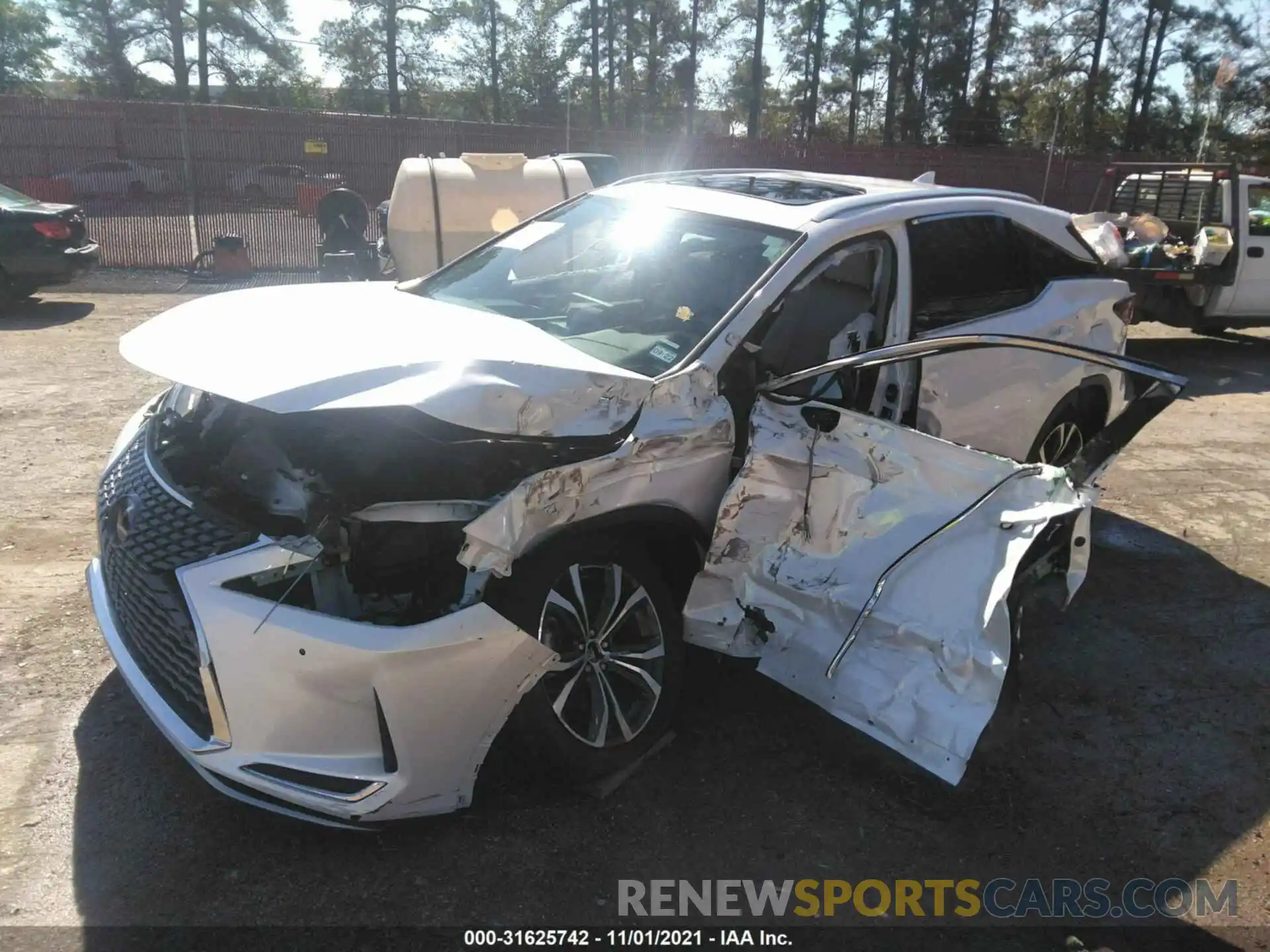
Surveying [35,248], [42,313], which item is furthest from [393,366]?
[42,313]

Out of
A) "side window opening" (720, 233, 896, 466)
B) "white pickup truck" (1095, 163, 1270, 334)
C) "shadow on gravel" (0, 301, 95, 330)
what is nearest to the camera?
"side window opening" (720, 233, 896, 466)

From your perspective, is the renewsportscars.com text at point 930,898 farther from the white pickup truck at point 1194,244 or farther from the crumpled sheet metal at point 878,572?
the white pickup truck at point 1194,244

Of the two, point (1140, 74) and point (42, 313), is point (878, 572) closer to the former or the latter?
point (42, 313)

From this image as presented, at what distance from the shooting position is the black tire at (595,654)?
284 cm

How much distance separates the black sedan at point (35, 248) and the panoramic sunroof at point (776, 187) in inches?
351

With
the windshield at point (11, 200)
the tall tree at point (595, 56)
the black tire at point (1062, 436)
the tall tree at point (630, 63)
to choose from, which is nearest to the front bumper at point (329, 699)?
the black tire at point (1062, 436)

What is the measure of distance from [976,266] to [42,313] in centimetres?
1048

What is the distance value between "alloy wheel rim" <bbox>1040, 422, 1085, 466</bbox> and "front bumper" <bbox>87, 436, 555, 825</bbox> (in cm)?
326

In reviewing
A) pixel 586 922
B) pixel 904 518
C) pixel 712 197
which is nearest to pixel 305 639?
pixel 586 922

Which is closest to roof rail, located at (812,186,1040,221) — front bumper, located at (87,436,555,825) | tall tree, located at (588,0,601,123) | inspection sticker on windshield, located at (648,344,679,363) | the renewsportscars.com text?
inspection sticker on windshield, located at (648,344,679,363)

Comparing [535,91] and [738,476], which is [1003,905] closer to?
[738,476]

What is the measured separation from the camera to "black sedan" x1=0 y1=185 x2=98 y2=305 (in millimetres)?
10359

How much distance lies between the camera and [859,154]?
2545 centimetres

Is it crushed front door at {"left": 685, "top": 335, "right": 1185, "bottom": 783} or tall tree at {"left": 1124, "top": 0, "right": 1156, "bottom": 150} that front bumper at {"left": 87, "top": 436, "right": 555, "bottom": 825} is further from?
tall tree at {"left": 1124, "top": 0, "right": 1156, "bottom": 150}
